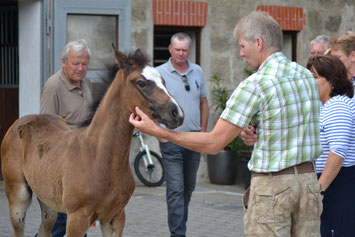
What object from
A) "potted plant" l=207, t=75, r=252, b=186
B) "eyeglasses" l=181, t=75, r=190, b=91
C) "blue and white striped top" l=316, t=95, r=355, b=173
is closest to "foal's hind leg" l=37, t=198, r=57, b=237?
"eyeglasses" l=181, t=75, r=190, b=91

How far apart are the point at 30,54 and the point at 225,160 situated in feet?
13.0

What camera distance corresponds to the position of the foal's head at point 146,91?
415 centimetres

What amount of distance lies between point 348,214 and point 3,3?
9.32 meters

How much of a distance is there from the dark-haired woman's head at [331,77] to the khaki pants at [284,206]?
1.08 meters

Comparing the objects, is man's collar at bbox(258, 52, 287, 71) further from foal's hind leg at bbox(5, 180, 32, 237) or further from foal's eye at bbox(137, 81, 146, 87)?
foal's hind leg at bbox(5, 180, 32, 237)

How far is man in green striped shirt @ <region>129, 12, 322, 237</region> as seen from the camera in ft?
11.6

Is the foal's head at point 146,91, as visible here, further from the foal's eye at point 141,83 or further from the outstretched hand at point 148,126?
the outstretched hand at point 148,126

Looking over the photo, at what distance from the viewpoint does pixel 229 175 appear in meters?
12.0

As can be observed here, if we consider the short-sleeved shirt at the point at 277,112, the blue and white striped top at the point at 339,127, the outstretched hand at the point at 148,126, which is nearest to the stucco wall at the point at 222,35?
the blue and white striped top at the point at 339,127

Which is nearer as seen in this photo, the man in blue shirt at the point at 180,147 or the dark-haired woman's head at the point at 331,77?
the dark-haired woman's head at the point at 331,77

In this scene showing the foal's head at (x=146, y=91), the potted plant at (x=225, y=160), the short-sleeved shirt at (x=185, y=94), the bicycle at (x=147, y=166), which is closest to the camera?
the foal's head at (x=146, y=91)

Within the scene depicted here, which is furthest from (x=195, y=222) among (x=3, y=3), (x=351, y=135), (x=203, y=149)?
(x=3, y=3)

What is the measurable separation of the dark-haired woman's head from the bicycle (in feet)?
22.8

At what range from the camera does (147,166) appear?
37.2ft
